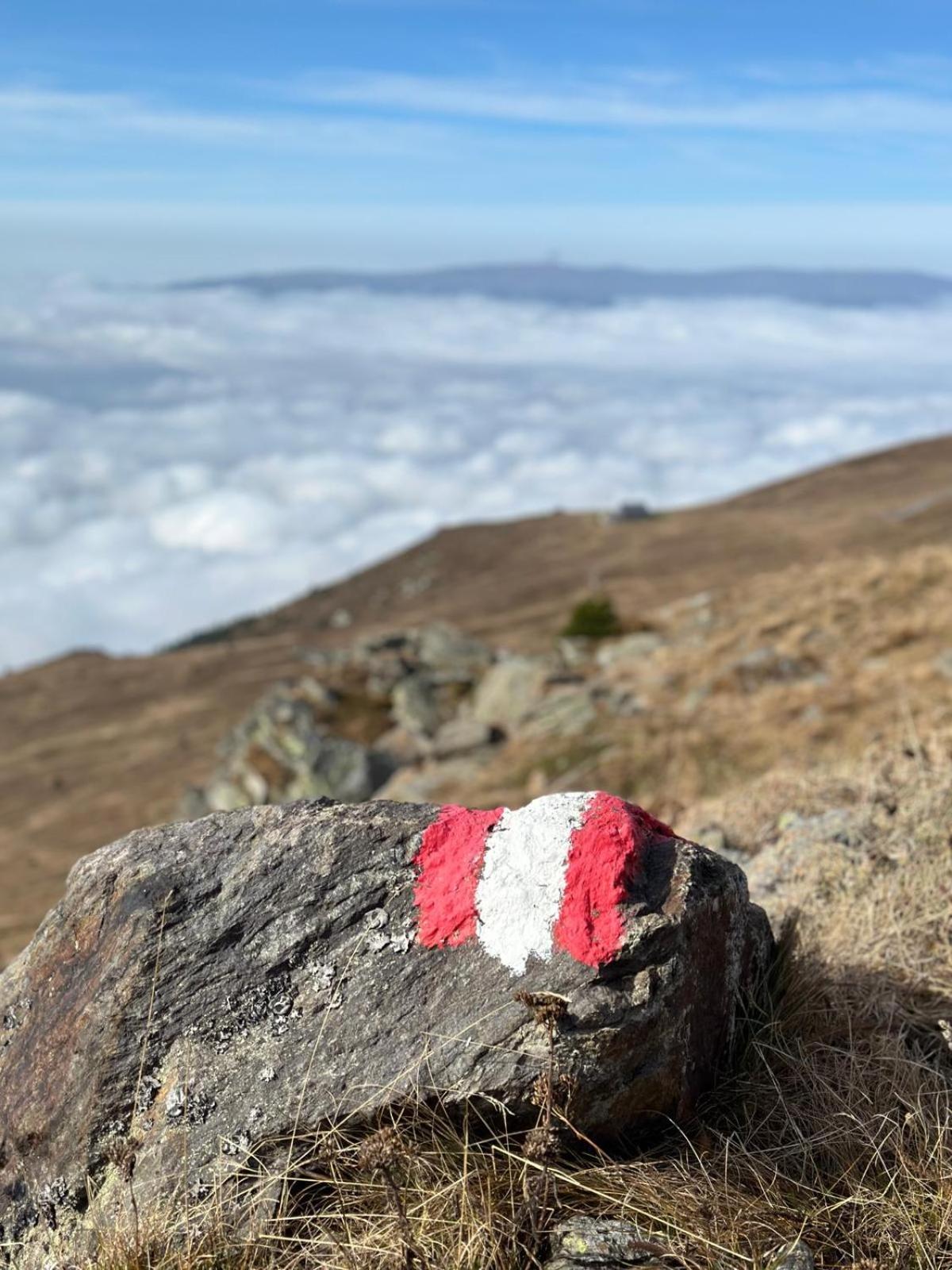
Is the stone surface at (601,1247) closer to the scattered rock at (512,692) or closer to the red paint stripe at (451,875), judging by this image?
the red paint stripe at (451,875)

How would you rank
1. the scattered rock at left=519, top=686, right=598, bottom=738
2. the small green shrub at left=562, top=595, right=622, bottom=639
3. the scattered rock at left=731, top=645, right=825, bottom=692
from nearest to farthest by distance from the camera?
1. the scattered rock at left=731, top=645, right=825, bottom=692
2. the scattered rock at left=519, top=686, right=598, bottom=738
3. the small green shrub at left=562, top=595, right=622, bottom=639

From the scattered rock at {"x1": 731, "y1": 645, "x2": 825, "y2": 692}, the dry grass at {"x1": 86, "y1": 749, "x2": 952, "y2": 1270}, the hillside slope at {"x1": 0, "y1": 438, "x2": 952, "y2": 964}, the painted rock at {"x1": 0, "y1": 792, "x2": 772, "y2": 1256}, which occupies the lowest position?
the hillside slope at {"x1": 0, "y1": 438, "x2": 952, "y2": 964}

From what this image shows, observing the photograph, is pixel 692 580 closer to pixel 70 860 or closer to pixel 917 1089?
pixel 70 860

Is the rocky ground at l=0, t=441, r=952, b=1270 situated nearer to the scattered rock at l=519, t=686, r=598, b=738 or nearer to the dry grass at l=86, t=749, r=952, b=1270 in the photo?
the dry grass at l=86, t=749, r=952, b=1270

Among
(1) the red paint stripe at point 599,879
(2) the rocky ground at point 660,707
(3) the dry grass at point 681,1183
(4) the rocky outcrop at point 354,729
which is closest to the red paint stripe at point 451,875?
(1) the red paint stripe at point 599,879

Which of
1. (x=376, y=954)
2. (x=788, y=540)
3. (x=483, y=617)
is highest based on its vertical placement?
(x=376, y=954)

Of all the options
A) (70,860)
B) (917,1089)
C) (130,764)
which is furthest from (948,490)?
(917,1089)

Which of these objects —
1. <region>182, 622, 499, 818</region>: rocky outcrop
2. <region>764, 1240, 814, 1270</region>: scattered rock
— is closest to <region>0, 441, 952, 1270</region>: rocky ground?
<region>764, 1240, 814, 1270</region>: scattered rock
